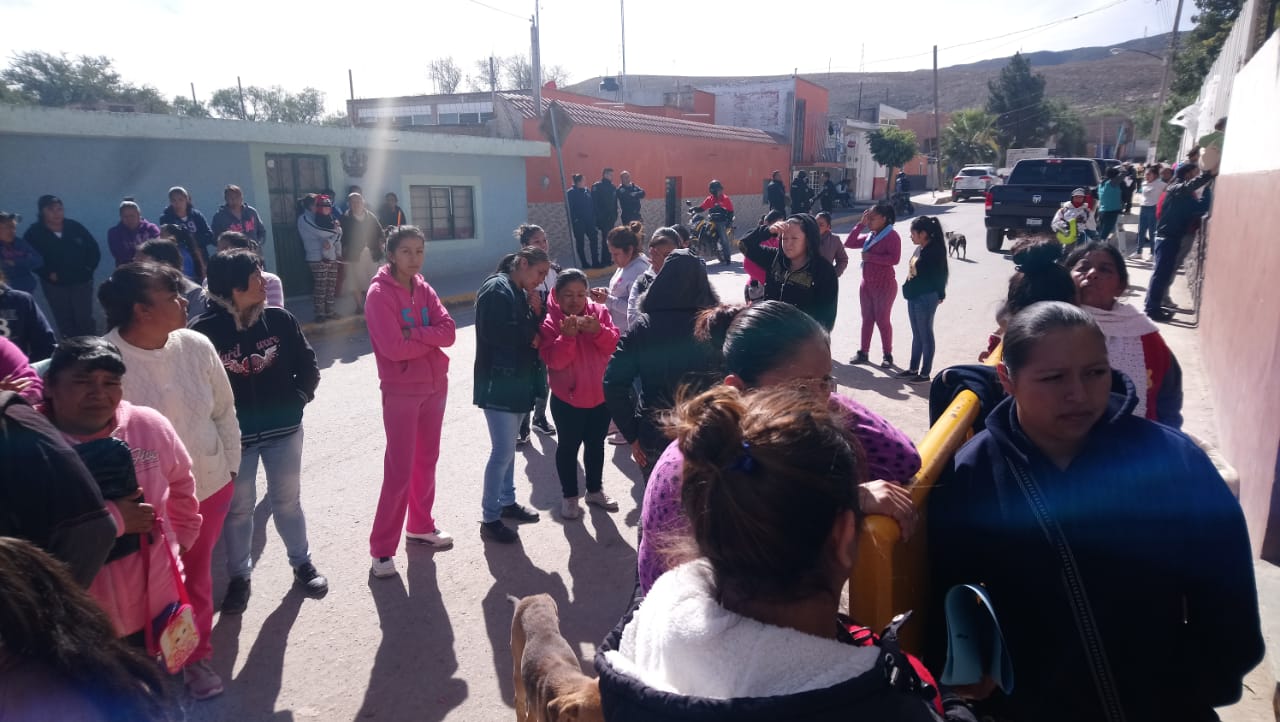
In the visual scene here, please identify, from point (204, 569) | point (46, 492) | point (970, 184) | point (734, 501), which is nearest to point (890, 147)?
point (970, 184)

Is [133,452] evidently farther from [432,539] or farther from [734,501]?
[734,501]

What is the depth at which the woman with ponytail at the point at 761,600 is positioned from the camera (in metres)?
1.14

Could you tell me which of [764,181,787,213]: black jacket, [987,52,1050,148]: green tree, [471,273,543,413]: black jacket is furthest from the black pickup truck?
[987,52,1050,148]: green tree

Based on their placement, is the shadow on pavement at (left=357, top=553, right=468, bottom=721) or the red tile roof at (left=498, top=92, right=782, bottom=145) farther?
the red tile roof at (left=498, top=92, right=782, bottom=145)

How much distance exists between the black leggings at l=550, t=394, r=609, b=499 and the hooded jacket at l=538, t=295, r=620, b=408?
0.26 ft

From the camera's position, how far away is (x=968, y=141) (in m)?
52.8

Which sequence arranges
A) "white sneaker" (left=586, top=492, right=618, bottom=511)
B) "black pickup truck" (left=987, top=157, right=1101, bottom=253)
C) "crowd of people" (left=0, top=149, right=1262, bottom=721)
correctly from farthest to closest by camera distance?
"black pickup truck" (left=987, top=157, right=1101, bottom=253) → "white sneaker" (left=586, top=492, right=618, bottom=511) → "crowd of people" (left=0, top=149, right=1262, bottom=721)

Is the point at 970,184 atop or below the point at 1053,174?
below

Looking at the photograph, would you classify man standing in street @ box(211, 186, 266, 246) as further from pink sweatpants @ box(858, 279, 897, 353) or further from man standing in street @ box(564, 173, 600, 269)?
pink sweatpants @ box(858, 279, 897, 353)

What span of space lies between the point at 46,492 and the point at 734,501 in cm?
178

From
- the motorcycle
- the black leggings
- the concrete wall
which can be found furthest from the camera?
the motorcycle

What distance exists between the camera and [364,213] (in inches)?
443

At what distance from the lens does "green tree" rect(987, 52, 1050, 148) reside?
6575 cm

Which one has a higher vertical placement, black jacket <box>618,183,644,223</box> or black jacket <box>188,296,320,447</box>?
black jacket <box>618,183,644,223</box>
